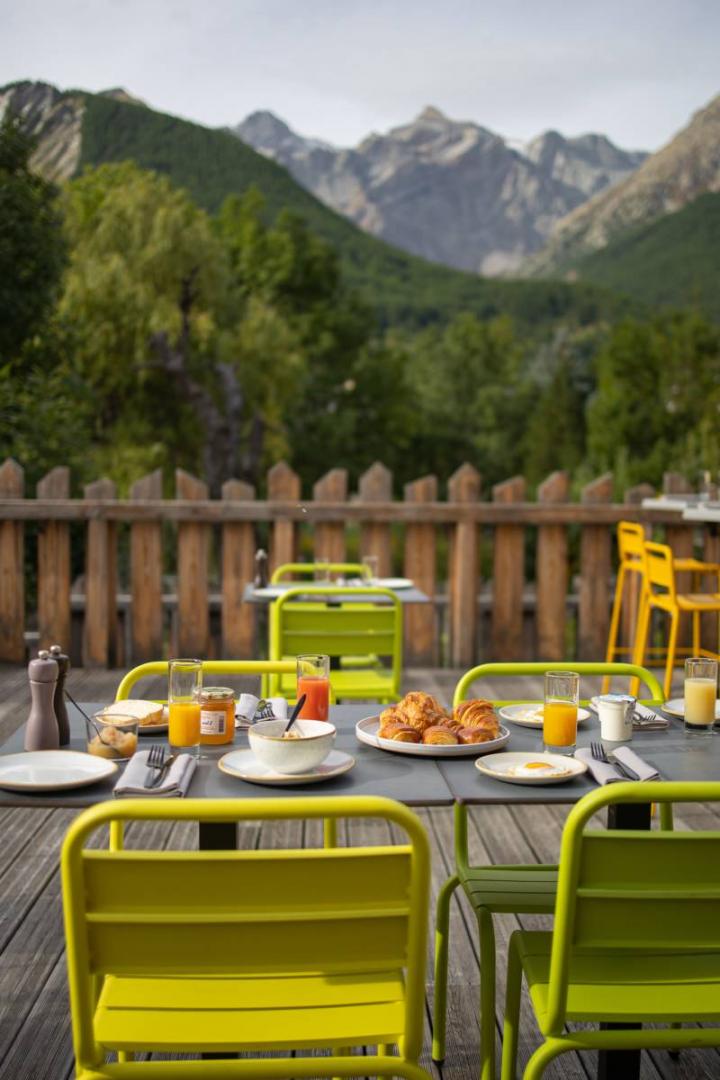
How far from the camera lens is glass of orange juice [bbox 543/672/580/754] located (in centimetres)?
203

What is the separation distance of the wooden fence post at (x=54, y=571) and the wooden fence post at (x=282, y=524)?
3.63ft

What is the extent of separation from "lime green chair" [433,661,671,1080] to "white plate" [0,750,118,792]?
1.92ft

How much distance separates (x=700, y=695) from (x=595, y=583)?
13.9 feet

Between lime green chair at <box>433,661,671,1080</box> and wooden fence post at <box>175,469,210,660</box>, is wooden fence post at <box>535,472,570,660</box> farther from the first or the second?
lime green chair at <box>433,661,671,1080</box>

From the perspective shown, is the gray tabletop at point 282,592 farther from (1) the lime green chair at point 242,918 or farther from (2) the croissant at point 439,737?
(1) the lime green chair at point 242,918

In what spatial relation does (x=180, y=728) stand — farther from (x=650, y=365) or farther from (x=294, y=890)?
(x=650, y=365)

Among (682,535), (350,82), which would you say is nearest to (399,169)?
(350,82)

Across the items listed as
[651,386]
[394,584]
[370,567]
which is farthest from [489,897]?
[651,386]

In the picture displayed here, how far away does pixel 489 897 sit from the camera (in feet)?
6.61

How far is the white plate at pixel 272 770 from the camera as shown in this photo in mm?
1770

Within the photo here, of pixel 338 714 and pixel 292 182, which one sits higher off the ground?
pixel 292 182

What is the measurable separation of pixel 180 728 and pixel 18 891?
4.75 ft

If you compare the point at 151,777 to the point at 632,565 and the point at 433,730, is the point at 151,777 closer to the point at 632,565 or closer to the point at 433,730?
the point at 433,730

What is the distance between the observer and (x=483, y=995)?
1971 millimetres
